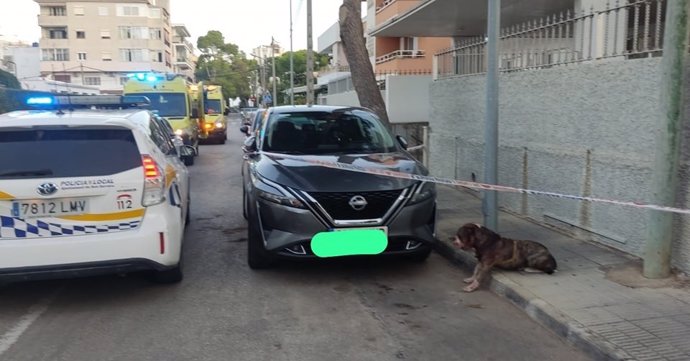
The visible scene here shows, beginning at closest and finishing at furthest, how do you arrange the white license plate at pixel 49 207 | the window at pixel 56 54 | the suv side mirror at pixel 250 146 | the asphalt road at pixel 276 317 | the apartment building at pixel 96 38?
the asphalt road at pixel 276 317 → the white license plate at pixel 49 207 → the suv side mirror at pixel 250 146 → the apartment building at pixel 96 38 → the window at pixel 56 54

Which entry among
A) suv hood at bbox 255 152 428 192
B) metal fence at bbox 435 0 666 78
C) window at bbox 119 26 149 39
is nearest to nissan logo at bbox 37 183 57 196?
suv hood at bbox 255 152 428 192

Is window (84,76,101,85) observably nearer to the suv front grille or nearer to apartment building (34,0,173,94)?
apartment building (34,0,173,94)

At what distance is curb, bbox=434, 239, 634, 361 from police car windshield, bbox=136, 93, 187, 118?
44.4 ft

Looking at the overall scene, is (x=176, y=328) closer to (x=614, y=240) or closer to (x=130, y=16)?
(x=614, y=240)

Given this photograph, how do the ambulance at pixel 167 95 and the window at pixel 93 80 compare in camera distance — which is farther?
the window at pixel 93 80

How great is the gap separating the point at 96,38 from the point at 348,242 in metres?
79.5

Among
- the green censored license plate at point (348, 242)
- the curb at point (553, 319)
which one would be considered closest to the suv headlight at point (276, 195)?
the green censored license plate at point (348, 242)

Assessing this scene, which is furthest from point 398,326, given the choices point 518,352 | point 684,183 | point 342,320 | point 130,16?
point 130,16

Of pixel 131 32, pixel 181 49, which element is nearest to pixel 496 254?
pixel 131 32

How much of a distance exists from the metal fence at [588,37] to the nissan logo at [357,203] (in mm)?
3232

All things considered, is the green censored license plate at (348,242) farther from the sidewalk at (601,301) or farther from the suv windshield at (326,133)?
the suv windshield at (326,133)

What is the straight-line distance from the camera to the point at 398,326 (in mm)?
4438

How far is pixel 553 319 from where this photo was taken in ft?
14.2

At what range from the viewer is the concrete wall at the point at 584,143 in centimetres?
562
